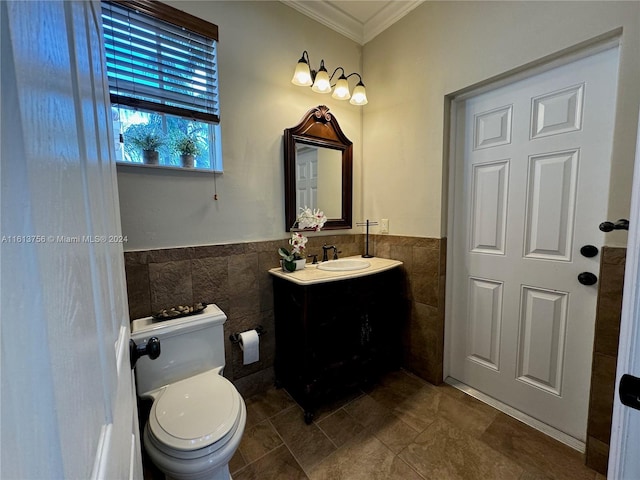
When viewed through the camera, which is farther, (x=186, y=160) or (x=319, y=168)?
(x=319, y=168)

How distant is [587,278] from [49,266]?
6.45ft

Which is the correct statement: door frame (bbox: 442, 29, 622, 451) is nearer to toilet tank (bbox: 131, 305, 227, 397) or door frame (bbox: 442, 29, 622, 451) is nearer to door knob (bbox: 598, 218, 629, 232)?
door knob (bbox: 598, 218, 629, 232)

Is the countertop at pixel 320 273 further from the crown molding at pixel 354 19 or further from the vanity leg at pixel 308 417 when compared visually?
the crown molding at pixel 354 19

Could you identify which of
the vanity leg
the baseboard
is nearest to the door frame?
the baseboard

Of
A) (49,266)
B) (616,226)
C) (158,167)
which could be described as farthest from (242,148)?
(616,226)

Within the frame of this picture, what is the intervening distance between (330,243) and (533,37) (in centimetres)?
171

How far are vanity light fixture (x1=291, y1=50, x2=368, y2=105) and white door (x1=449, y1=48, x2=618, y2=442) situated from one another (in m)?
0.76

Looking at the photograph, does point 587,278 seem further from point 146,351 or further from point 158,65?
point 158,65

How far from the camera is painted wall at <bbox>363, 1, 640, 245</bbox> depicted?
3.85 ft

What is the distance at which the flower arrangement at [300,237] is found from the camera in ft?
5.86

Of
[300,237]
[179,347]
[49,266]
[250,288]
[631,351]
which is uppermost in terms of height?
[49,266]

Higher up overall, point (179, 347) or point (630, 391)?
point (630, 391)

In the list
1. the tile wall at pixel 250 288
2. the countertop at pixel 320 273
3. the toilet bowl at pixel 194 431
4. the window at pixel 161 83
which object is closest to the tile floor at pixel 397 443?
the tile wall at pixel 250 288

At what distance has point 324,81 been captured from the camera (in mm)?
1893
